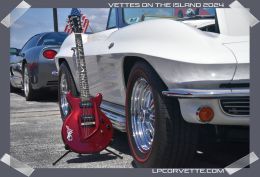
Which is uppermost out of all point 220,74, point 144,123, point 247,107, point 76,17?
point 76,17

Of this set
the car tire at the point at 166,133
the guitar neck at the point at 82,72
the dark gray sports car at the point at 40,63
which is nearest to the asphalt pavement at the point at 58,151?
the car tire at the point at 166,133

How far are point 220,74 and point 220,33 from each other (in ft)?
1.36

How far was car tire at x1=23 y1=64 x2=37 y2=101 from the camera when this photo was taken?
21.6 feet

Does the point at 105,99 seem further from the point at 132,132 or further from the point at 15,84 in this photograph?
the point at 15,84

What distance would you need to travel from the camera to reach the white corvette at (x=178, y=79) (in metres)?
2.68

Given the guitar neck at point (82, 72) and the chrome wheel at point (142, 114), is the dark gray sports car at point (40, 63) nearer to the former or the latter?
the guitar neck at point (82, 72)

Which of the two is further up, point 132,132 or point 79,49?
point 79,49

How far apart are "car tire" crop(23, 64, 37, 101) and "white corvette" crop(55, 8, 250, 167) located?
314 centimetres

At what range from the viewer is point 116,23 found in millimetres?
4227

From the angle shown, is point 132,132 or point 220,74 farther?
point 132,132

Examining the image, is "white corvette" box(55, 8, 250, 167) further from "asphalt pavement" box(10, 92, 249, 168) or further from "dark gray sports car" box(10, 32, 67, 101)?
"dark gray sports car" box(10, 32, 67, 101)

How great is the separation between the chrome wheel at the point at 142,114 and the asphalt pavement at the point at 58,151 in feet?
0.80

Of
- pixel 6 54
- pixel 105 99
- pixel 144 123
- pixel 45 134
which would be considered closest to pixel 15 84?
pixel 45 134

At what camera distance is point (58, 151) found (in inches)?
154
